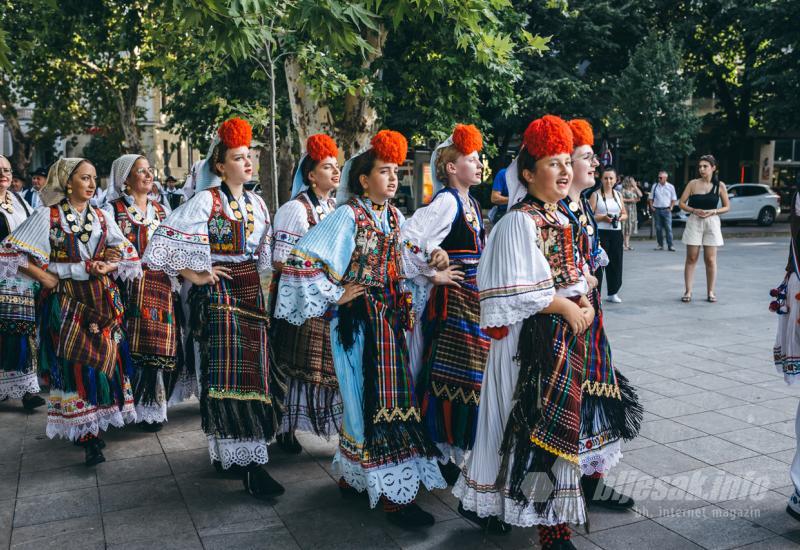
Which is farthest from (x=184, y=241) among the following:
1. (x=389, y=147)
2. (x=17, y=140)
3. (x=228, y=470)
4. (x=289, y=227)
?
(x=17, y=140)

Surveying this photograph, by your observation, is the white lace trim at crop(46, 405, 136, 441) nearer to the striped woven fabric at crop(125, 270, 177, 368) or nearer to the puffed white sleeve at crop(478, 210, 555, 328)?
the striped woven fabric at crop(125, 270, 177, 368)

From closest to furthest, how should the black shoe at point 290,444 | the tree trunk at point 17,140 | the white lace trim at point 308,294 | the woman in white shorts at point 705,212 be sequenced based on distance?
the white lace trim at point 308,294 < the black shoe at point 290,444 < the woman in white shorts at point 705,212 < the tree trunk at point 17,140

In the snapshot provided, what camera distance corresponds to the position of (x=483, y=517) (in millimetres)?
3580

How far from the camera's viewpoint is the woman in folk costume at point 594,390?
12.3 ft

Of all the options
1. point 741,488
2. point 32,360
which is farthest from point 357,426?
point 32,360

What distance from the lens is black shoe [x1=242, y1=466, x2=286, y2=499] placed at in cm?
430

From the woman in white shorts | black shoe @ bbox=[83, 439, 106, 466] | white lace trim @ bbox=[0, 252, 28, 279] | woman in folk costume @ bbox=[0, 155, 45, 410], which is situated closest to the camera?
black shoe @ bbox=[83, 439, 106, 466]

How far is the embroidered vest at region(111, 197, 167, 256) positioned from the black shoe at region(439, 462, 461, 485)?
2.91 m

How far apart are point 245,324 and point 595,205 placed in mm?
6521

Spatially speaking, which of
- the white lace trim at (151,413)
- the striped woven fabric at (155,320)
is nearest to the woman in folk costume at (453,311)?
the striped woven fabric at (155,320)

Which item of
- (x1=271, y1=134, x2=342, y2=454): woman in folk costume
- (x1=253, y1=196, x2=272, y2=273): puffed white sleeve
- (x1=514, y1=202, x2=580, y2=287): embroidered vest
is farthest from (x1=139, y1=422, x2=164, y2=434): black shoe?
(x1=514, y1=202, x2=580, y2=287): embroidered vest

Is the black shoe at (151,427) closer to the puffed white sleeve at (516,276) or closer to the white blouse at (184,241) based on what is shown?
the white blouse at (184,241)

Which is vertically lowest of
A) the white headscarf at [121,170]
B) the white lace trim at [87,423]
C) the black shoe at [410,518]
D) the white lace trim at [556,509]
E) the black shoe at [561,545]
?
the black shoe at [410,518]

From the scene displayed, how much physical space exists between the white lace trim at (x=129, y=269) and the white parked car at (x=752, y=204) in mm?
25046
